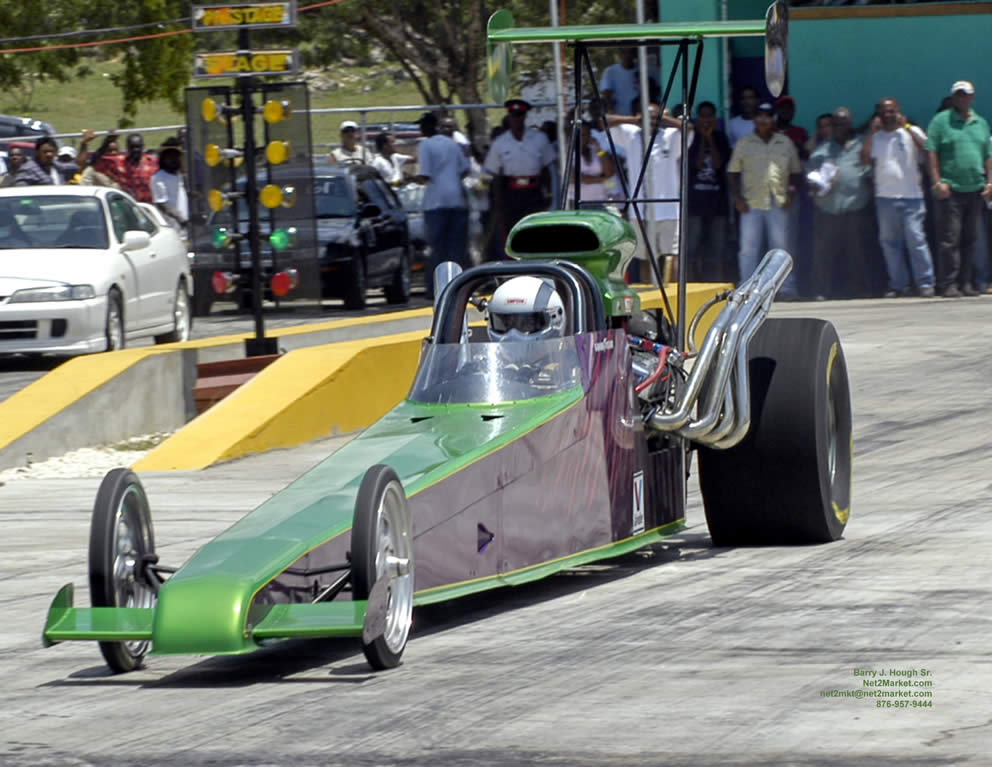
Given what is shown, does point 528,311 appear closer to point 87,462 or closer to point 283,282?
point 87,462

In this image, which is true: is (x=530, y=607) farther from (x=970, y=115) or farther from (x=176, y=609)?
(x=970, y=115)

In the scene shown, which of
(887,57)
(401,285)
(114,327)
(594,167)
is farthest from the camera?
(401,285)

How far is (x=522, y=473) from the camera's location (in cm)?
721

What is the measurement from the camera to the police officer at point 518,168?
2123 cm

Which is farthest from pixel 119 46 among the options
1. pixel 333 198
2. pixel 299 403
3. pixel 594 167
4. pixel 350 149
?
pixel 299 403

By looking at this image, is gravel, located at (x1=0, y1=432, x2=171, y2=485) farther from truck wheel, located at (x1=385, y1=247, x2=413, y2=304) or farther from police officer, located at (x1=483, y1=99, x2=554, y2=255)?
truck wheel, located at (x1=385, y1=247, x2=413, y2=304)

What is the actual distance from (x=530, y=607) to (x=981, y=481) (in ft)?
13.0

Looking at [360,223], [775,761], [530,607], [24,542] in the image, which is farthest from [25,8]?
[775,761]

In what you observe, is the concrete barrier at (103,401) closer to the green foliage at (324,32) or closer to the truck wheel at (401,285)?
the truck wheel at (401,285)

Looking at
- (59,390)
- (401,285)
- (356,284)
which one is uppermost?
(59,390)

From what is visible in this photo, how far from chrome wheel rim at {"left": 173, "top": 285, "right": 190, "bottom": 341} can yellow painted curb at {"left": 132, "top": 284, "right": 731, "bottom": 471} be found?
5.10 meters

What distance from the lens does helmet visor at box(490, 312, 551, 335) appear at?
26.1ft

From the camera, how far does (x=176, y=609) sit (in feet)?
19.7

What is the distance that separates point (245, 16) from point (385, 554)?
8640mm
